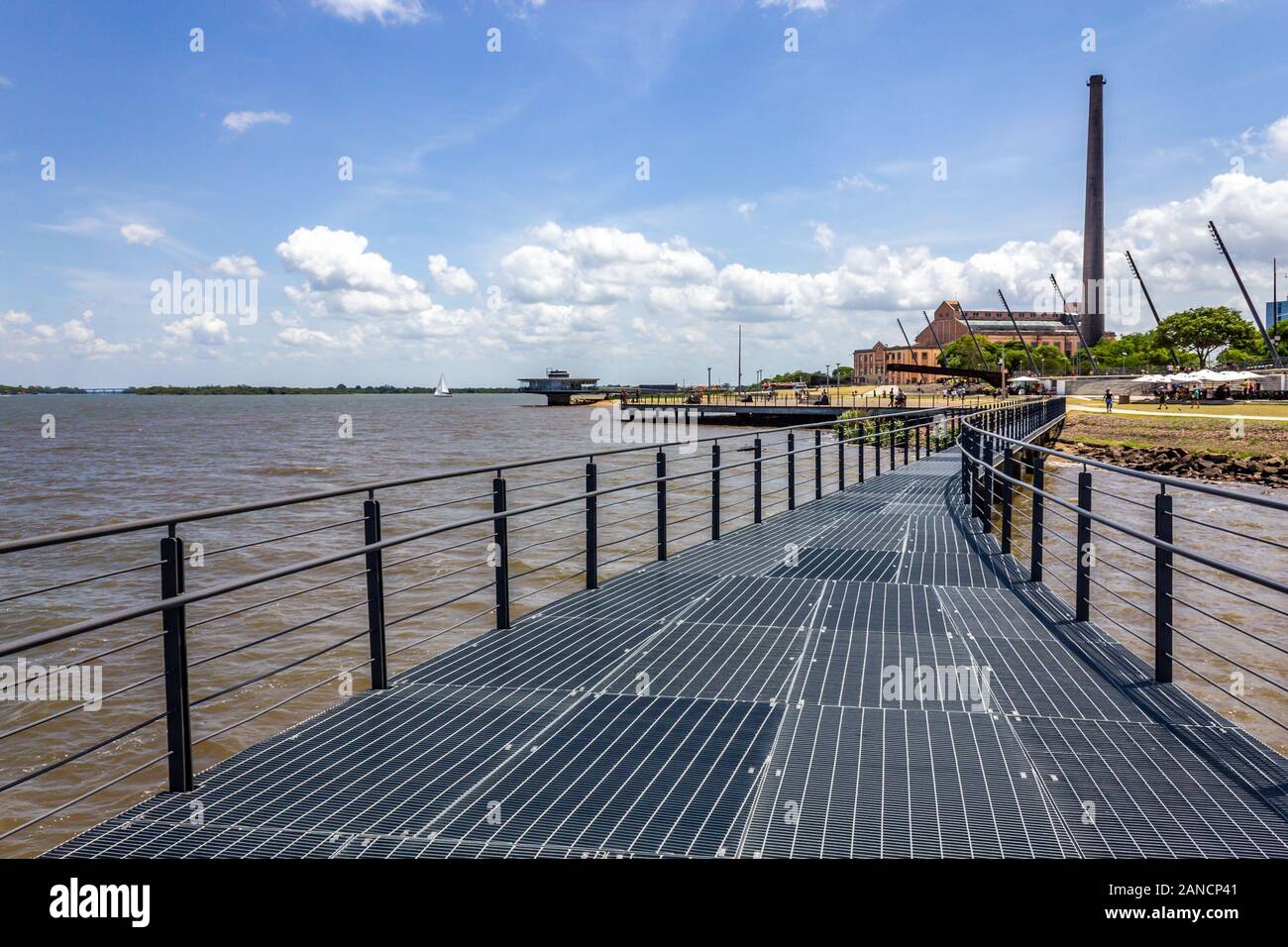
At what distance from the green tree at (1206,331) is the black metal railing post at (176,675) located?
107 meters

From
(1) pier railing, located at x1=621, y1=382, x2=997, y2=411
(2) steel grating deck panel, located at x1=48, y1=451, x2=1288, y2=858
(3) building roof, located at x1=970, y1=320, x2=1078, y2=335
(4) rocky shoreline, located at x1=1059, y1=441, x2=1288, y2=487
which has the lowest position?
(4) rocky shoreline, located at x1=1059, y1=441, x2=1288, y2=487

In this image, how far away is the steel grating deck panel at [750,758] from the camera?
132 inches

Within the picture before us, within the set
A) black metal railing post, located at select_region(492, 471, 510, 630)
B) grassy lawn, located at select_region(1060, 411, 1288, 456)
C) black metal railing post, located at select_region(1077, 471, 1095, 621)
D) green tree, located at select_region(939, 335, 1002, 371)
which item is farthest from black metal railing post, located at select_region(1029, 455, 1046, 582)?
green tree, located at select_region(939, 335, 1002, 371)

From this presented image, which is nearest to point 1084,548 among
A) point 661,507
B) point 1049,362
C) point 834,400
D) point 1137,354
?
point 661,507

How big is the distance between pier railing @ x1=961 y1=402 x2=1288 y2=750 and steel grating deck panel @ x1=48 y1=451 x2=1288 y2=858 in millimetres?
601

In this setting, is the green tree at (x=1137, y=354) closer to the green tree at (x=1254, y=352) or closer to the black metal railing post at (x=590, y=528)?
the green tree at (x=1254, y=352)

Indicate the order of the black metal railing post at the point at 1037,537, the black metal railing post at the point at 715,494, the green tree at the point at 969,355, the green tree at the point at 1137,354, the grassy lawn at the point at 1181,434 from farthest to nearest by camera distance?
the green tree at the point at 969,355 < the green tree at the point at 1137,354 < the grassy lawn at the point at 1181,434 < the black metal railing post at the point at 715,494 < the black metal railing post at the point at 1037,537

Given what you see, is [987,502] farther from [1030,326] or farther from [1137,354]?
[1030,326]

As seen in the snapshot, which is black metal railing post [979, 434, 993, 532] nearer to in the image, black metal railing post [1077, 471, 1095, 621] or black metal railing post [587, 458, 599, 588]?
black metal railing post [1077, 471, 1095, 621]

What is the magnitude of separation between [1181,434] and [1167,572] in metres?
40.3

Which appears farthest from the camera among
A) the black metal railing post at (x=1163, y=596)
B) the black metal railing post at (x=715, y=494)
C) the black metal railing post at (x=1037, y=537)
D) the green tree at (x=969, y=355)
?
the green tree at (x=969, y=355)

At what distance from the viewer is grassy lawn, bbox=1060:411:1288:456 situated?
117 feet

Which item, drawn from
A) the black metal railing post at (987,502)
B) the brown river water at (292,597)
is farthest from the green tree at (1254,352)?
the black metal railing post at (987,502)

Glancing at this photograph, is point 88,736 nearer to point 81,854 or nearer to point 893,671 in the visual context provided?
point 81,854
